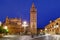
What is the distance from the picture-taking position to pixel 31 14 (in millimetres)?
155125

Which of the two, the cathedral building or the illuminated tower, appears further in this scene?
the illuminated tower

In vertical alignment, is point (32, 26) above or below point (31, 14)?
below

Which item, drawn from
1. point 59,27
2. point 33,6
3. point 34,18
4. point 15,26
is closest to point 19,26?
point 15,26

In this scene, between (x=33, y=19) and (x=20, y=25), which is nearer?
(x=20, y=25)

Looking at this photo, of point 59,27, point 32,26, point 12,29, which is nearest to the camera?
point 59,27

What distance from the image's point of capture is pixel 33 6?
161625 millimetres

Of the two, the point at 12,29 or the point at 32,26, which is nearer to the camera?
the point at 12,29

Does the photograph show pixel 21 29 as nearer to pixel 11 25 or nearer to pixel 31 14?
pixel 11 25

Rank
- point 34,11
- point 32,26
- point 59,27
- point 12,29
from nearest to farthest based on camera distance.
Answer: point 59,27 → point 12,29 → point 32,26 → point 34,11

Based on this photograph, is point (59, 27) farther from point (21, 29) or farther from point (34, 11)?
point (34, 11)

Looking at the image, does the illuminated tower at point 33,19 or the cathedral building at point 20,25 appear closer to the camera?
the cathedral building at point 20,25

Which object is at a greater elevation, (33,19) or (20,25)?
(33,19)

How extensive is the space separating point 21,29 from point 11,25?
801 cm

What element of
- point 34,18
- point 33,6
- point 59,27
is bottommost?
point 59,27
